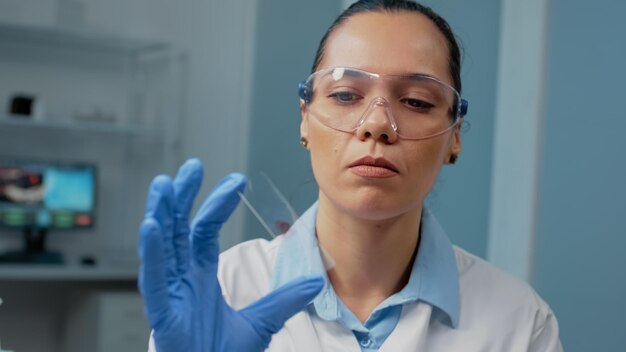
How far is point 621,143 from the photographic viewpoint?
1899 mm

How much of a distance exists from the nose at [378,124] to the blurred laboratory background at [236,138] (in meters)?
0.48

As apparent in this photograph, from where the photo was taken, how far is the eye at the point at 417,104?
3.84 ft

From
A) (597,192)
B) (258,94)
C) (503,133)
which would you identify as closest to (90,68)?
(258,94)

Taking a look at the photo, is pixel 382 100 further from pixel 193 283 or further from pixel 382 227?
pixel 193 283

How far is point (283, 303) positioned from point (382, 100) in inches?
13.5

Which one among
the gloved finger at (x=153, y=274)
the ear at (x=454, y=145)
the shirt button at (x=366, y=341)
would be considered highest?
the ear at (x=454, y=145)

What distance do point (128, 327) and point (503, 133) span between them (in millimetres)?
2180

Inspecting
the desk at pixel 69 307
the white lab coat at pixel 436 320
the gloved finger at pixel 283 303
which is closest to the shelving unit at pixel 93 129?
the desk at pixel 69 307

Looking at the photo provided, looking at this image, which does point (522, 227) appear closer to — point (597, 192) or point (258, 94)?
point (597, 192)

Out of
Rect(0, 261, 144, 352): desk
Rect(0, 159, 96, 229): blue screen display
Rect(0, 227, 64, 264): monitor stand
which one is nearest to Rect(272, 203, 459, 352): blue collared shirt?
Rect(0, 261, 144, 352): desk

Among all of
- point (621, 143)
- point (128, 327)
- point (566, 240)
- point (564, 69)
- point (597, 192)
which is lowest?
point (128, 327)

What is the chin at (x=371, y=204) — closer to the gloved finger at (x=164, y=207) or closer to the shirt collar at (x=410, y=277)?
the shirt collar at (x=410, y=277)

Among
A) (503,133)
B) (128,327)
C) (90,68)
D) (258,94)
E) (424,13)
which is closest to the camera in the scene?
(424,13)

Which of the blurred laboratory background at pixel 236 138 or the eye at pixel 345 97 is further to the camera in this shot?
the blurred laboratory background at pixel 236 138
